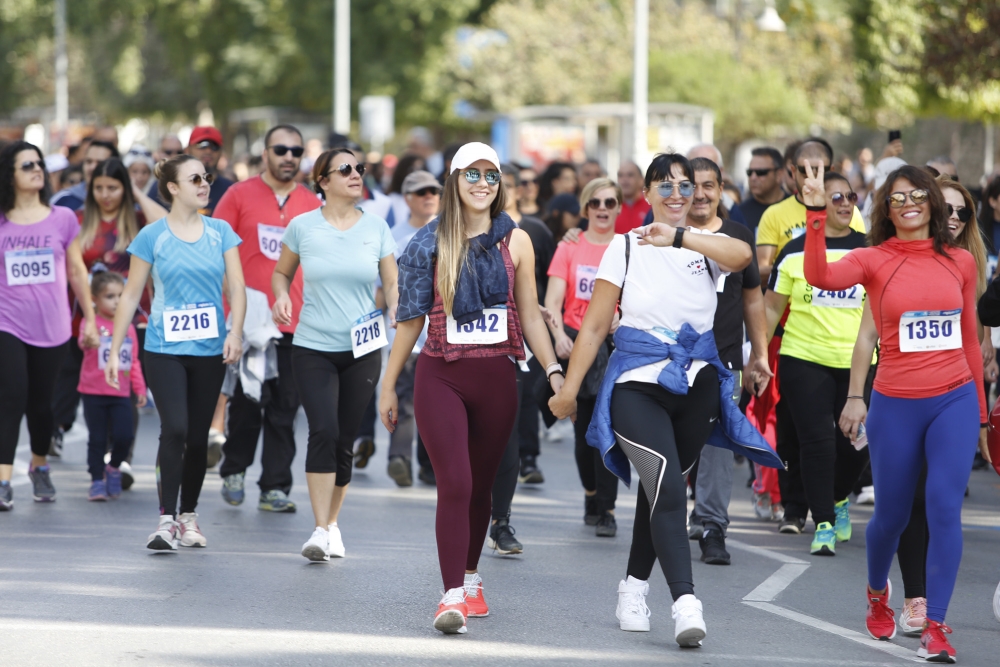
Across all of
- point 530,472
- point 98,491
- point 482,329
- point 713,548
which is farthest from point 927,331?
point 98,491

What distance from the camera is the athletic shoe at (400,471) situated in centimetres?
967

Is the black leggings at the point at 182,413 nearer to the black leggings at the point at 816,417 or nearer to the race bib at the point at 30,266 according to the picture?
the race bib at the point at 30,266

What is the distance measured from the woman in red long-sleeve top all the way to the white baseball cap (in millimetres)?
1316

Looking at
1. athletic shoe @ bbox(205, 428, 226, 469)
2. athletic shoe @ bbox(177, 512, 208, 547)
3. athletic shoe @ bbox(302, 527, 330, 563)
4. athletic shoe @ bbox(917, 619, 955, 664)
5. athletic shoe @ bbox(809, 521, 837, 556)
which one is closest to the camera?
athletic shoe @ bbox(917, 619, 955, 664)

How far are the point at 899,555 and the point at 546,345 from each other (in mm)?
1751

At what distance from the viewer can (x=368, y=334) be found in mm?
7352

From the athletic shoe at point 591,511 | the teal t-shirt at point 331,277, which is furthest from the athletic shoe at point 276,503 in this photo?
the athletic shoe at point 591,511

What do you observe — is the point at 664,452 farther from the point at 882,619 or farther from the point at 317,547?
the point at 317,547

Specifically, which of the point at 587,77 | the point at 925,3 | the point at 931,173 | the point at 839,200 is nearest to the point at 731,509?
the point at 839,200

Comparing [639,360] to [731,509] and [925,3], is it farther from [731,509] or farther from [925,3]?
[925,3]

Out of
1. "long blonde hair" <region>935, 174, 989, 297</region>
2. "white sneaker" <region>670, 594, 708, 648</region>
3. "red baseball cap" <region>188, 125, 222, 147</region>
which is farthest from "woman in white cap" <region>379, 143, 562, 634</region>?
"red baseball cap" <region>188, 125, 222, 147</region>

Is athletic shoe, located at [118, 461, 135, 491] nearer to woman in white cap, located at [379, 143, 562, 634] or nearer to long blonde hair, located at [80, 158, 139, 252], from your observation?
long blonde hair, located at [80, 158, 139, 252]

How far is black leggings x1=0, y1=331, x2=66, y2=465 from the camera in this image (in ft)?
27.5

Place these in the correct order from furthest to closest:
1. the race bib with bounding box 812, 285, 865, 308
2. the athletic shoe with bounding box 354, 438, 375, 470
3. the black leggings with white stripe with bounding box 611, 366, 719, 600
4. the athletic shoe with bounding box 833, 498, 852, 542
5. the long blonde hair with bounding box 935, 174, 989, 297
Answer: the athletic shoe with bounding box 354, 438, 375, 470, the athletic shoe with bounding box 833, 498, 852, 542, the race bib with bounding box 812, 285, 865, 308, the long blonde hair with bounding box 935, 174, 989, 297, the black leggings with white stripe with bounding box 611, 366, 719, 600
